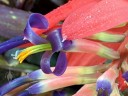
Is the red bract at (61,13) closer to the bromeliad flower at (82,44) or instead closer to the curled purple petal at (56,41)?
the bromeliad flower at (82,44)

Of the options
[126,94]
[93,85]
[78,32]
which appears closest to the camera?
[78,32]

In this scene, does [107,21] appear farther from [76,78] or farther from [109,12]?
[76,78]

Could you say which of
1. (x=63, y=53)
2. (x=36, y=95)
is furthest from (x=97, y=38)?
(x=36, y=95)

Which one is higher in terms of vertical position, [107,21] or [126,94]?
[107,21]

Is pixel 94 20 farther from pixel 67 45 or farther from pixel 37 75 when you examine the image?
pixel 37 75

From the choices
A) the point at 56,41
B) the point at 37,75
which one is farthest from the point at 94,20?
the point at 37,75

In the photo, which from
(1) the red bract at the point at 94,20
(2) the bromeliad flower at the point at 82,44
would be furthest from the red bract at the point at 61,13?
(1) the red bract at the point at 94,20

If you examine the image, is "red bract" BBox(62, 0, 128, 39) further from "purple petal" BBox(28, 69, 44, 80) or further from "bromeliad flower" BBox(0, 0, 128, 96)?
"purple petal" BBox(28, 69, 44, 80)

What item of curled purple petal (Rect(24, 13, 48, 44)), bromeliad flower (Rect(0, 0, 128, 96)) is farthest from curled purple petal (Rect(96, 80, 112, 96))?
curled purple petal (Rect(24, 13, 48, 44))
